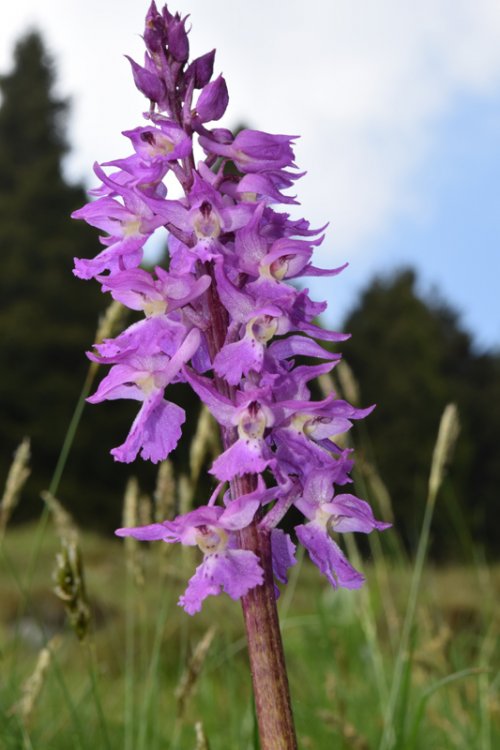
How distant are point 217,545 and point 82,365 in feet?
88.2

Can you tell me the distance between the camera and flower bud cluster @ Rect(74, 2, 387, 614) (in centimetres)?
154

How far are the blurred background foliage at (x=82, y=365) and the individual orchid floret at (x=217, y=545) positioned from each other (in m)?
21.2

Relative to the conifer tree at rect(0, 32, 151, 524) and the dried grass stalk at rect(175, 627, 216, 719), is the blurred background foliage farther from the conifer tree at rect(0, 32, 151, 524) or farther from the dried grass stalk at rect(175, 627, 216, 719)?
the dried grass stalk at rect(175, 627, 216, 719)

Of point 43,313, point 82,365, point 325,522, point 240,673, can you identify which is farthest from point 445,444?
point 82,365

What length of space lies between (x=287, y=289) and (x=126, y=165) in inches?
16.5

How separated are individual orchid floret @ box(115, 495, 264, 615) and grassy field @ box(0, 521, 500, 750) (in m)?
0.47

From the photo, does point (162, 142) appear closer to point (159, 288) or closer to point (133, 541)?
point (159, 288)

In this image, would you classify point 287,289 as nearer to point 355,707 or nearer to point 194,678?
point 194,678

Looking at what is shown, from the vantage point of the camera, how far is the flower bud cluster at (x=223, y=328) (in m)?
1.54

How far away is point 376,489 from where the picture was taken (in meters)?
4.62

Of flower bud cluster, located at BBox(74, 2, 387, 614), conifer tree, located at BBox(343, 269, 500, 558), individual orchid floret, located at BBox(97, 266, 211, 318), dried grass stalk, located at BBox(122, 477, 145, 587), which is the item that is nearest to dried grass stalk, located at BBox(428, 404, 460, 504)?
dried grass stalk, located at BBox(122, 477, 145, 587)

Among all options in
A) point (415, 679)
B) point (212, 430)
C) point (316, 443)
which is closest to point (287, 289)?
point (316, 443)

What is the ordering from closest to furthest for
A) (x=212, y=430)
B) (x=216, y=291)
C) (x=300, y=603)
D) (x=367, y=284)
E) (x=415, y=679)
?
(x=216, y=291)
(x=212, y=430)
(x=415, y=679)
(x=300, y=603)
(x=367, y=284)

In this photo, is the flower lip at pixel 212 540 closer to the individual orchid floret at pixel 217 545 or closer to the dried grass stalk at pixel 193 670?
the individual orchid floret at pixel 217 545
